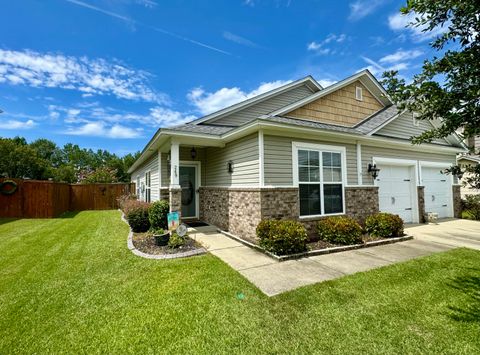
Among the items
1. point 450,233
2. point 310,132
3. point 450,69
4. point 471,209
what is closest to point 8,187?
point 310,132

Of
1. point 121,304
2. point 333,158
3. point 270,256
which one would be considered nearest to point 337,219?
point 333,158

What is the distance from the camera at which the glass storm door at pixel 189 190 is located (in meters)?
9.82

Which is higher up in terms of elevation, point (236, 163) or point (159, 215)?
point (236, 163)

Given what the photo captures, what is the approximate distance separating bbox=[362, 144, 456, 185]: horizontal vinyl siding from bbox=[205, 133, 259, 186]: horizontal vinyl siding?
4312 mm

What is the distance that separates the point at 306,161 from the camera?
7.03 m

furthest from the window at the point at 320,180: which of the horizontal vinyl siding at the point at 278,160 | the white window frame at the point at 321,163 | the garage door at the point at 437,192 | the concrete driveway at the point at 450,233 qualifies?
the garage door at the point at 437,192

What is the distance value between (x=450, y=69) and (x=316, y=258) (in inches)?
166

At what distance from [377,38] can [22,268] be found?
1223 centimetres

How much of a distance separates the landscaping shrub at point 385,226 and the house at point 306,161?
0.60 metres

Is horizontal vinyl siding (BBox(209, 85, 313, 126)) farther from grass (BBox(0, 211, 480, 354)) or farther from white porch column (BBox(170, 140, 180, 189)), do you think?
grass (BBox(0, 211, 480, 354))

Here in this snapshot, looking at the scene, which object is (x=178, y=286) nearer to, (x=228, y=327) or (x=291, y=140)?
(x=228, y=327)

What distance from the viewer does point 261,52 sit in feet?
36.8

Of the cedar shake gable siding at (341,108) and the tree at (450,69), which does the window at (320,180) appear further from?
the tree at (450,69)

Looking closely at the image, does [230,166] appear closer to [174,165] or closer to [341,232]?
[174,165]
